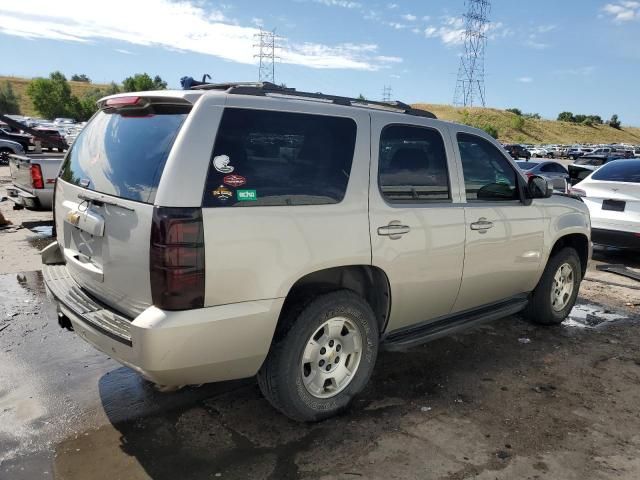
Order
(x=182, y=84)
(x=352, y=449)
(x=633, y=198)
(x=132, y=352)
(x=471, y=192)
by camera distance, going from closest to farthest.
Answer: (x=132, y=352) < (x=352, y=449) < (x=471, y=192) < (x=182, y=84) < (x=633, y=198)

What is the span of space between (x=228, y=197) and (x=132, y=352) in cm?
93

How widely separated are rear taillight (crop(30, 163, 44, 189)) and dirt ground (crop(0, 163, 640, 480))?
13.2 feet

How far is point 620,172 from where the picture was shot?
839cm

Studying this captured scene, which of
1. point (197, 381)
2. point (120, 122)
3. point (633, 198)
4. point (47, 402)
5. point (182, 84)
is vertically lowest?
point (47, 402)

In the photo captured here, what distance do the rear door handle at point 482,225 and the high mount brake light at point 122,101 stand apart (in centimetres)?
253

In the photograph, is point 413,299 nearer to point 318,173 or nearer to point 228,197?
point 318,173

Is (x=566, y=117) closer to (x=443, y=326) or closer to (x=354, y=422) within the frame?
(x=443, y=326)

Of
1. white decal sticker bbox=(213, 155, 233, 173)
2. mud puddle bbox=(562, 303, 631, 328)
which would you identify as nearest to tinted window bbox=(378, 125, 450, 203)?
white decal sticker bbox=(213, 155, 233, 173)

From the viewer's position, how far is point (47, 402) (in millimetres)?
3559

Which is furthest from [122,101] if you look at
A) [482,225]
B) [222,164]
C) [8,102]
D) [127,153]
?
[8,102]

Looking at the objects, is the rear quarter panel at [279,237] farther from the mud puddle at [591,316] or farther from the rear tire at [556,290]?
the mud puddle at [591,316]

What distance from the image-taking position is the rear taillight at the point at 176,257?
8.48ft

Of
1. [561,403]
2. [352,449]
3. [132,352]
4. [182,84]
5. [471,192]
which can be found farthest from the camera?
[182,84]

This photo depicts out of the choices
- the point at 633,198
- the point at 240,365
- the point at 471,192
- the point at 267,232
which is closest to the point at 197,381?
the point at 240,365
